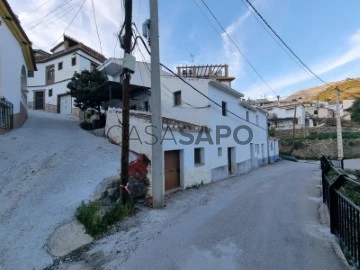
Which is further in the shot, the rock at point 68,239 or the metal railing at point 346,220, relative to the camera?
the rock at point 68,239

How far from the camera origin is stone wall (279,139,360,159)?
114 feet

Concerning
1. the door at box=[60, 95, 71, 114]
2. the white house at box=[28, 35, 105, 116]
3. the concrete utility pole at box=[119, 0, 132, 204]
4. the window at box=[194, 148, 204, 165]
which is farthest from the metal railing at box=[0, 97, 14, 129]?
the door at box=[60, 95, 71, 114]

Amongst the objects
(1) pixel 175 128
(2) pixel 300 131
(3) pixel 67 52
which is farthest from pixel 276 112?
(1) pixel 175 128

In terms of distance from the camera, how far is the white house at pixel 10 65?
11.5 meters

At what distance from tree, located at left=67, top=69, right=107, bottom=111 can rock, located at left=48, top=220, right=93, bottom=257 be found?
12907 mm

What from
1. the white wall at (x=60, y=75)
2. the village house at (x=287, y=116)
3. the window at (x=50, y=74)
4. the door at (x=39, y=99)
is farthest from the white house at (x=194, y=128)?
the village house at (x=287, y=116)

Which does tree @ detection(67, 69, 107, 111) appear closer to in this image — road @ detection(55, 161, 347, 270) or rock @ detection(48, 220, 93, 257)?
road @ detection(55, 161, 347, 270)

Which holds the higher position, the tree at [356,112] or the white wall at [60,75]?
the white wall at [60,75]

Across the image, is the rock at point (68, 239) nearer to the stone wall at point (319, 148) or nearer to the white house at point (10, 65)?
the white house at point (10, 65)

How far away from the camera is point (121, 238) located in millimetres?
5793

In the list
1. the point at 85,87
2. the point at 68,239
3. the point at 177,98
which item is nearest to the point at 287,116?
the point at 177,98

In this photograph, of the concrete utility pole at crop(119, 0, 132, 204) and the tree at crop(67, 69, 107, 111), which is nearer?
the concrete utility pole at crop(119, 0, 132, 204)

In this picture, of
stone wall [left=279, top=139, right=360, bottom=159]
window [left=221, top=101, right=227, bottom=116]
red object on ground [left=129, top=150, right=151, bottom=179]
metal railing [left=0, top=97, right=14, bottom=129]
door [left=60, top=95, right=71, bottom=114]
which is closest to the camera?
red object on ground [left=129, top=150, right=151, bottom=179]

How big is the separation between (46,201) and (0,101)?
6.81m
